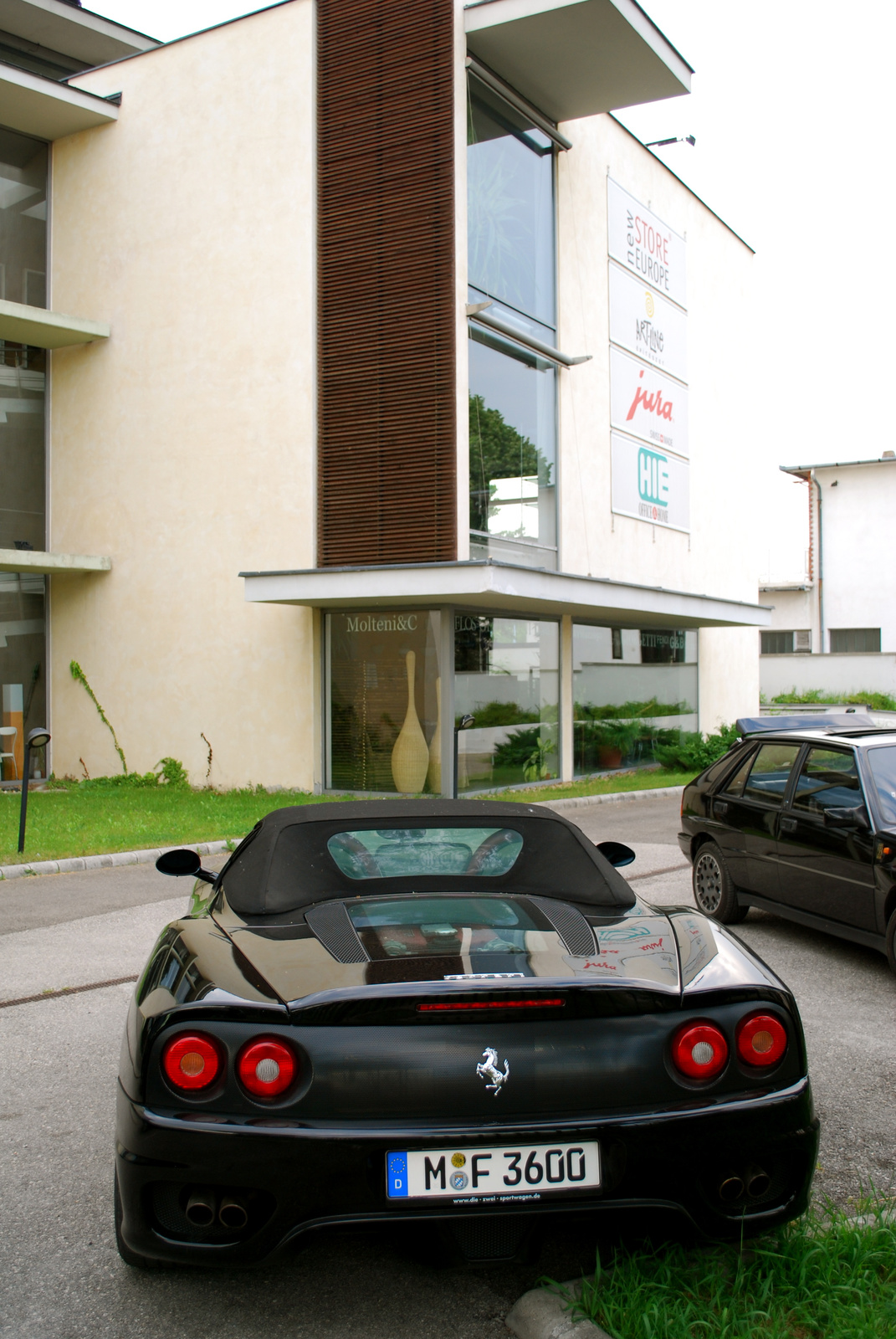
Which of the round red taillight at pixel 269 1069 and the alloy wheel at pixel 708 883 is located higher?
the round red taillight at pixel 269 1069

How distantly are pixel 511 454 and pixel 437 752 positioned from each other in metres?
4.96

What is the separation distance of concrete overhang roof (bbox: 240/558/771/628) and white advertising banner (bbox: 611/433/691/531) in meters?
2.85

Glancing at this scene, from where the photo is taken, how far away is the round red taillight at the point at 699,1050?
8.72 ft

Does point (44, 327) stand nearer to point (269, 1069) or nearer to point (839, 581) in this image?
point (269, 1069)

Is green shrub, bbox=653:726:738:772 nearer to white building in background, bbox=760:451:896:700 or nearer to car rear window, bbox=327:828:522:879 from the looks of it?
car rear window, bbox=327:828:522:879

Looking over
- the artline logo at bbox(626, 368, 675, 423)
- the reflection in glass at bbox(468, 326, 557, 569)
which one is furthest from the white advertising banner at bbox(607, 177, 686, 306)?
the reflection in glass at bbox(468, 326, 557, 569)

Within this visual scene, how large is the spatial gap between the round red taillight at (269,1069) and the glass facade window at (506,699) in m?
13.6

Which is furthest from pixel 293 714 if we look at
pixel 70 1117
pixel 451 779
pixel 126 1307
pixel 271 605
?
pixel 126 1307

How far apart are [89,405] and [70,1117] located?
1742 centimetres

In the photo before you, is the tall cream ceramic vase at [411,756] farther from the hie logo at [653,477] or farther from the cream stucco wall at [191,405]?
the hie logo at [653,477]

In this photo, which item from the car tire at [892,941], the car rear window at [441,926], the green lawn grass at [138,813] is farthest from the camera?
the green lawn grass at [138,813]

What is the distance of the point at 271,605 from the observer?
17203mm

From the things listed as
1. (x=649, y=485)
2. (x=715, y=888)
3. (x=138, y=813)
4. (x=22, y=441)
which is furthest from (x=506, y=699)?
(x=22, y=441)

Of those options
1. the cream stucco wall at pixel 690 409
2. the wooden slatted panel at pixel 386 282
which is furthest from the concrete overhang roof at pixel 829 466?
the wooden slatted panel at pixel 386 282
